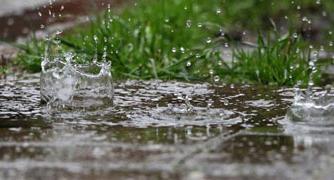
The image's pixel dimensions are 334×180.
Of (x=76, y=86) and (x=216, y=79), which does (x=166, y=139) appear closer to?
(x=76, y=86)

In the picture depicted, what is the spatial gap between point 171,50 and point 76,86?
1.47m

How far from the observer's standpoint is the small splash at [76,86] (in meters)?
3.90

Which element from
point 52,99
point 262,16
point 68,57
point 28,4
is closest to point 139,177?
point 52,99

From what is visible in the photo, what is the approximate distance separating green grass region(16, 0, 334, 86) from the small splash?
80cm

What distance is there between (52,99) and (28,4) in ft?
16.1

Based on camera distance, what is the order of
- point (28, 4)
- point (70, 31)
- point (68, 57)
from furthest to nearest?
point (28, 4), point (70, 31), point (68, 57)

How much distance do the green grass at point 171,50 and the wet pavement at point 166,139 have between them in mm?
694

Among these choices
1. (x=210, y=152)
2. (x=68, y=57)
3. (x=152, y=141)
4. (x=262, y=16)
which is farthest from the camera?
(x=262, y=16)

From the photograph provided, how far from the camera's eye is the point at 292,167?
265cm

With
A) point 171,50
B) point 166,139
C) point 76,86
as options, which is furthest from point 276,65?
point 166,139

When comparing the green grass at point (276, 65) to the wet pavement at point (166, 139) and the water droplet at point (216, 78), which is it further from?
the wet pavement at point (166, 139)

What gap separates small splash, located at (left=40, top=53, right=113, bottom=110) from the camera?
12.8 feet

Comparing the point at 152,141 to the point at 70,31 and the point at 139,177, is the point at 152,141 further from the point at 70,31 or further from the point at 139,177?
the point at 70,31

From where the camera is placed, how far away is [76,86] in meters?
4.08
